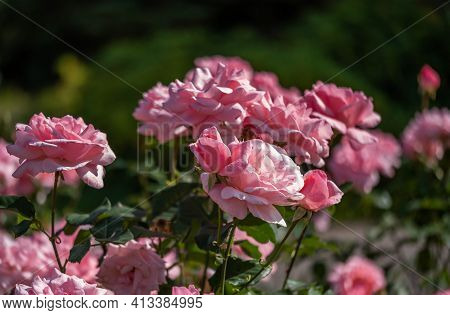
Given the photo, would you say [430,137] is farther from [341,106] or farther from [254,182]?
[254,182]

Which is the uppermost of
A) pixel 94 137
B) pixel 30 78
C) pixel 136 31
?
pixel 94 137

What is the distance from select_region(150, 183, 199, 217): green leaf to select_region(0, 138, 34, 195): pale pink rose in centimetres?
85

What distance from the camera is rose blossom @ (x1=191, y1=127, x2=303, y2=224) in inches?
47.9

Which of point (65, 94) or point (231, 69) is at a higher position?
point (231, 69)

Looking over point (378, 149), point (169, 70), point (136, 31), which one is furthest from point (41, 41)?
point (378, 149)

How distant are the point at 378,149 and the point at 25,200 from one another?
1517 millimetres

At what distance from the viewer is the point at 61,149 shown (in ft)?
4.31

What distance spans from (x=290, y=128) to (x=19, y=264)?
0.60m

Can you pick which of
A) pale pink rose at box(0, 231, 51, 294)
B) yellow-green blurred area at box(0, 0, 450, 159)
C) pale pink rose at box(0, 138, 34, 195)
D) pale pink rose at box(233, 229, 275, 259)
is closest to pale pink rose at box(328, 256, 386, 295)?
pale pink rose at box(233, 229, 275, 259)

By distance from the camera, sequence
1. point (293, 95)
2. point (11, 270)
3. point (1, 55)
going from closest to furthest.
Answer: point (11, 270), point (293, 95), point (1, 55)

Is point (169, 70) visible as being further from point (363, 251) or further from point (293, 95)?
point (293, 95)

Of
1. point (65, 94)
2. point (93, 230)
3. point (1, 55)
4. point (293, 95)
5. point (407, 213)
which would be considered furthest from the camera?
point (1, 55)

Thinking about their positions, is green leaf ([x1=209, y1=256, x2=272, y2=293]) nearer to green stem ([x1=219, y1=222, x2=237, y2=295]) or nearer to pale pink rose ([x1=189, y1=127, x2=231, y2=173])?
green stem ([x1=219, y1=222, x2=237, y2=295])

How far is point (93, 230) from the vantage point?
4.86 ft
